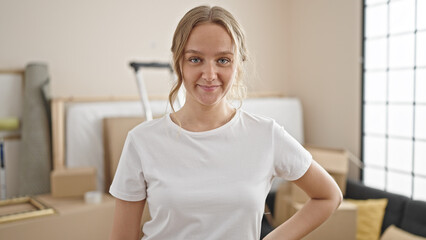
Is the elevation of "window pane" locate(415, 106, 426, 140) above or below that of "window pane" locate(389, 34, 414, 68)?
below

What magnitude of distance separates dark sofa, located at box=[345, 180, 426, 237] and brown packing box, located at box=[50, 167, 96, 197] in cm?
180

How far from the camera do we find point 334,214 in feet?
7.43

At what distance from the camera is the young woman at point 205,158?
98 cm

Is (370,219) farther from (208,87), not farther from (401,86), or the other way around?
(208,87)

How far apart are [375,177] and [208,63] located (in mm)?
2503

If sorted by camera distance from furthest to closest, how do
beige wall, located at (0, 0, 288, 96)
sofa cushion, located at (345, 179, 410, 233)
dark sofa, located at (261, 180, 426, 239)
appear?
beige wall, located at (0, 0, 288, 96)
sofa cushion, located at (345, 179, 410, 233)
dark sofa, located at (261, 180, 426, 239)

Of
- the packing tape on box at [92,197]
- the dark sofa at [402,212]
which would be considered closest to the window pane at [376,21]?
the dark sofa at [402,212]

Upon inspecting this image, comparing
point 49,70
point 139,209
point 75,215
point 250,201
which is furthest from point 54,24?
point 250,201

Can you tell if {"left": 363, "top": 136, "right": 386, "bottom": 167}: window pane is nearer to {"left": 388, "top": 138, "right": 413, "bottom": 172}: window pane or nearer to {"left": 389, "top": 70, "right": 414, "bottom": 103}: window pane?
{"left": 388, "top": 138, "right": 413, "bottom": 172}: window pane

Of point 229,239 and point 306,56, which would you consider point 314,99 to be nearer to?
point 306,56

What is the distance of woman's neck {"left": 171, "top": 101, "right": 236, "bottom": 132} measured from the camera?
42.1 inches

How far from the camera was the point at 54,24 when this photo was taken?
8.73ft

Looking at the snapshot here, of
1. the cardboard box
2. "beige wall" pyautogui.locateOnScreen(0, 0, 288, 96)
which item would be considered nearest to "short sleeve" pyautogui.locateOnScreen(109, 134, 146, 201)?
the cardboard box

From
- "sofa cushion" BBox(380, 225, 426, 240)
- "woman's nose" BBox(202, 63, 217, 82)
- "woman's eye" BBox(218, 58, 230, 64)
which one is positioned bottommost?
"sofa cushion" BBox(380, 225, 426, 240)
